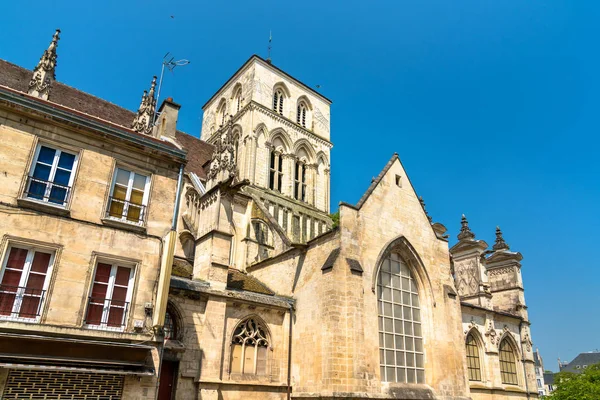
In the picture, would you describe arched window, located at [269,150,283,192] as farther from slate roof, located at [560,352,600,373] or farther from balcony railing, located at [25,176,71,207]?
slate roof, located at [560,352,600,373]

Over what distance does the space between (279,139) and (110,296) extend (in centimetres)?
2285

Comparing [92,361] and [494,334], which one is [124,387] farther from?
[494,334]

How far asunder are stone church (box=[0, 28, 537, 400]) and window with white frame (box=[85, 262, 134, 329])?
0.14 feet

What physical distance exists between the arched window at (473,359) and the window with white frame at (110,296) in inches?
660

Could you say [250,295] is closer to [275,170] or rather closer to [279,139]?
[275,170]

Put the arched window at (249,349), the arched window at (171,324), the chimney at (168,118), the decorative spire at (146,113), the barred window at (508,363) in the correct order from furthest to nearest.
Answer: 1. the barred window at (508,363)
2. the chimney at (168,118)
3. the decorative spire at (146,113)
4. the arched window at (249,349)
5. the arched window at (171,324)

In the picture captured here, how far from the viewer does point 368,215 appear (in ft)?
50.8

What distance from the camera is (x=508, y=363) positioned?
74.7 ft

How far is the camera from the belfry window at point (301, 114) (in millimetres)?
33987

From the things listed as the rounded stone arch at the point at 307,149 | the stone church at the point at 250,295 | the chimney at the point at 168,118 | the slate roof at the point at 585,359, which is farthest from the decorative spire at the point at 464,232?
the slate roof at the point at 585,359

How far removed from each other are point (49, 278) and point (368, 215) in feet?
33.3

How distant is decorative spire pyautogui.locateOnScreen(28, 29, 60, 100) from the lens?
15070mm

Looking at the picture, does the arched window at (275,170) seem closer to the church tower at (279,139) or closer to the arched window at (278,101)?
the church tower at (279,139)

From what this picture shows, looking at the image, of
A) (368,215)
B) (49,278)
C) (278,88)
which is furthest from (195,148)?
(49,278)
